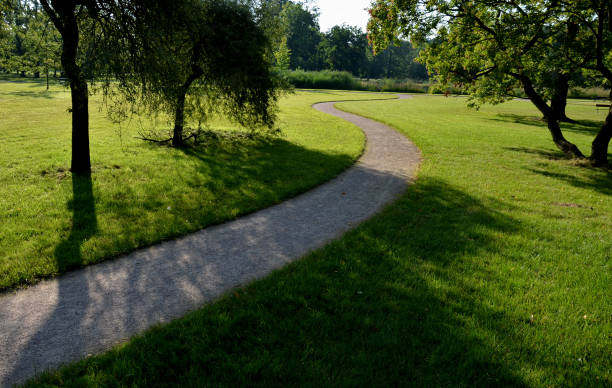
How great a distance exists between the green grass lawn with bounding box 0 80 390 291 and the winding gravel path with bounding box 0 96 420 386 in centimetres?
45

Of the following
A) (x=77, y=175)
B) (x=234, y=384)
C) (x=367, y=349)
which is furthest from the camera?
(x=77, y=175)

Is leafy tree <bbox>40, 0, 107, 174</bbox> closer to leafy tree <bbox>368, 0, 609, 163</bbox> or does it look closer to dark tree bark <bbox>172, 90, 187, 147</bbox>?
dark tree bark <bbox>172, 90, 187, 147</bbox>

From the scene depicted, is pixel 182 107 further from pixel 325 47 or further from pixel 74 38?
pixel 325 47

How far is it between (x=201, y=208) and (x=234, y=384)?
4.61 metres

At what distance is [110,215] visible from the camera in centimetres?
661

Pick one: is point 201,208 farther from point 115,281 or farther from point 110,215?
point 115,281

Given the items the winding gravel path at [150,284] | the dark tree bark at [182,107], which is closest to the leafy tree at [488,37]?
the dark tree bark at [182,107]

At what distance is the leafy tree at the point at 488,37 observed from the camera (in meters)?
11.4

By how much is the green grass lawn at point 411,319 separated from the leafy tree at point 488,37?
7.28 m

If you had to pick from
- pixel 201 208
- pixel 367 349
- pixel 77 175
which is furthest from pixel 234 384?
pixel 77 175

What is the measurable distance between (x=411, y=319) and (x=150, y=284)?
3.19 m

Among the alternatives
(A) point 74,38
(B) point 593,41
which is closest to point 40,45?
(A) point 74,38

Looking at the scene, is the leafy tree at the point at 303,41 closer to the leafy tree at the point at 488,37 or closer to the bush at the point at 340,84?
the bush at the point at 340,84

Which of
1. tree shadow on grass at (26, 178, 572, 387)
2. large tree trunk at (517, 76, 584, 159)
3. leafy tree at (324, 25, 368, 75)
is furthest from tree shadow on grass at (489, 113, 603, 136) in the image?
leafy tree at (324, 25, 368, 75)
